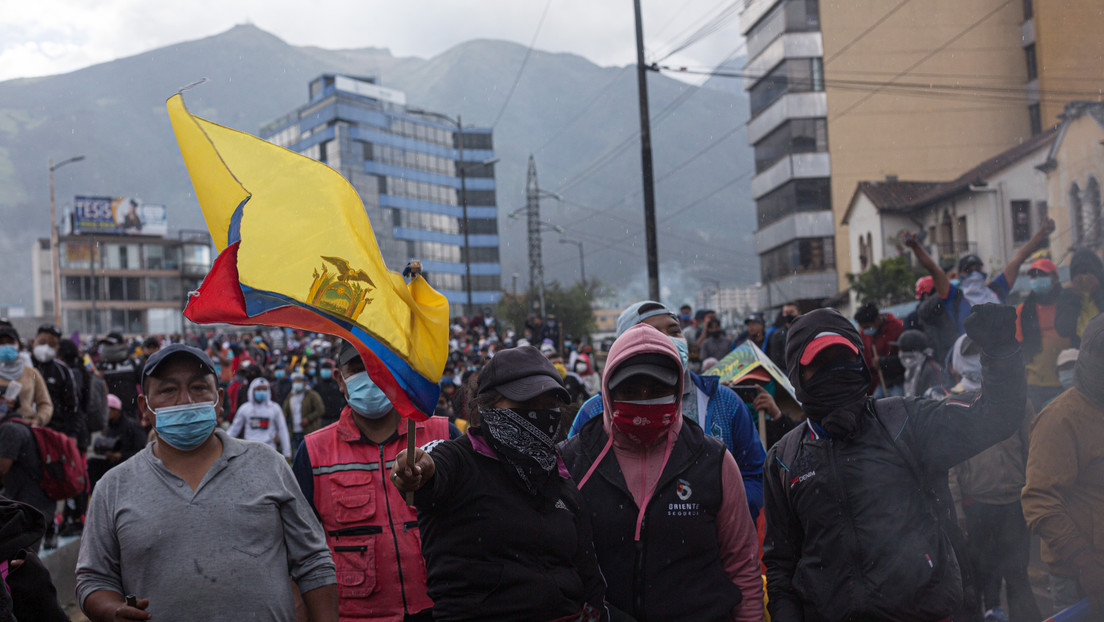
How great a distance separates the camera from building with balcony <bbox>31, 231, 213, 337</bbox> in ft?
333

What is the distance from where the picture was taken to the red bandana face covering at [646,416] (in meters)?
3.52

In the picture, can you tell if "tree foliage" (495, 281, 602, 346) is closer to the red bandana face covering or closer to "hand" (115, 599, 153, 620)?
the red bandana face covering

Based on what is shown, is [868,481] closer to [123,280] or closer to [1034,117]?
[1034,117]

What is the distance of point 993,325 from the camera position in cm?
297

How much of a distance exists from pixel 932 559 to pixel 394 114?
108339 millimetres

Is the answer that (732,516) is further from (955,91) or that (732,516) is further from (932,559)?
(955,91)

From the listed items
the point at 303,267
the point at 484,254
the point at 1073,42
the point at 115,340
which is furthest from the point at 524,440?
the point at 484,254

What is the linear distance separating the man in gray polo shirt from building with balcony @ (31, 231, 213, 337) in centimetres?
10393

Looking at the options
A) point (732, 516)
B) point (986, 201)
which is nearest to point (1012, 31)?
point (986, 201)

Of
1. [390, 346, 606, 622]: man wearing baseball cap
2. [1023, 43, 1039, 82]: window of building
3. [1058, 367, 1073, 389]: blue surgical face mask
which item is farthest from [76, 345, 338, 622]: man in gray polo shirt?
[1023, 43, 1039, 82]: window of building

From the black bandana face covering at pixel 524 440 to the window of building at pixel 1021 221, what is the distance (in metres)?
31.2

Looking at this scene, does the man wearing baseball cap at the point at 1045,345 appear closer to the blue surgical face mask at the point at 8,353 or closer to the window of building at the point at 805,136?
the blue surgical face mask at the point at 8,353

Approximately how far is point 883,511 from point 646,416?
866mm

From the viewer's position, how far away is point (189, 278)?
110 m
